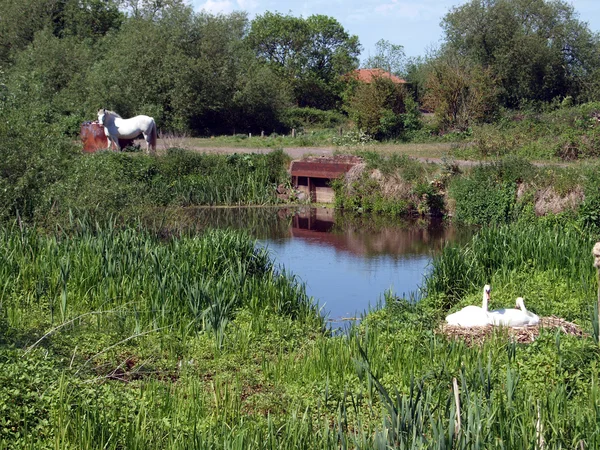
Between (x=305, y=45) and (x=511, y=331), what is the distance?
6453 centimetres

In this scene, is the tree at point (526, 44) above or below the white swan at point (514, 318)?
above

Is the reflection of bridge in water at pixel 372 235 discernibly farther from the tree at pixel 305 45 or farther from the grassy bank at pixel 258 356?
the tree at pixel 305 45

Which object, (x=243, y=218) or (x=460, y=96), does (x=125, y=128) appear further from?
(x=460, y=96)

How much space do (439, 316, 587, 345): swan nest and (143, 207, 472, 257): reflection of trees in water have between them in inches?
321

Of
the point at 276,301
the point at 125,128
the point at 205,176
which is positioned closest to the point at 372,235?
the point at 205,176

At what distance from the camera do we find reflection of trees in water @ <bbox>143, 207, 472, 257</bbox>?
18641 millimetres

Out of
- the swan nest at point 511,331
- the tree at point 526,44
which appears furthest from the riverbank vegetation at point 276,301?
the tree at point 526,44

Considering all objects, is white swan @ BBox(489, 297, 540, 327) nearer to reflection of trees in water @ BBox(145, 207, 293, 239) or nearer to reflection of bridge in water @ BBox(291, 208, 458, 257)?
reflection of bridge in water @ BBox(291, 208, 458, 257)

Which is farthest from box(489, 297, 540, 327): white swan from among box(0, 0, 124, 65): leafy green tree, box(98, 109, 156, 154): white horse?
box(0, 0, 124, 65): leafy green tree

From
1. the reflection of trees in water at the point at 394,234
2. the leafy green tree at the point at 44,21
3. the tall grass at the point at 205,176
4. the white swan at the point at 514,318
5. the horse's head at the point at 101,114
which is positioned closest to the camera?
the white swan at the point at 514,318

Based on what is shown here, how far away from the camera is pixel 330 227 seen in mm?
22016

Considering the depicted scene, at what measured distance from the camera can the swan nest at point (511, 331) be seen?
8703 mm

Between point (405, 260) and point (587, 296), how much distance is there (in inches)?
280

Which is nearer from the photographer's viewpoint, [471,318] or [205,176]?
[471,318]
